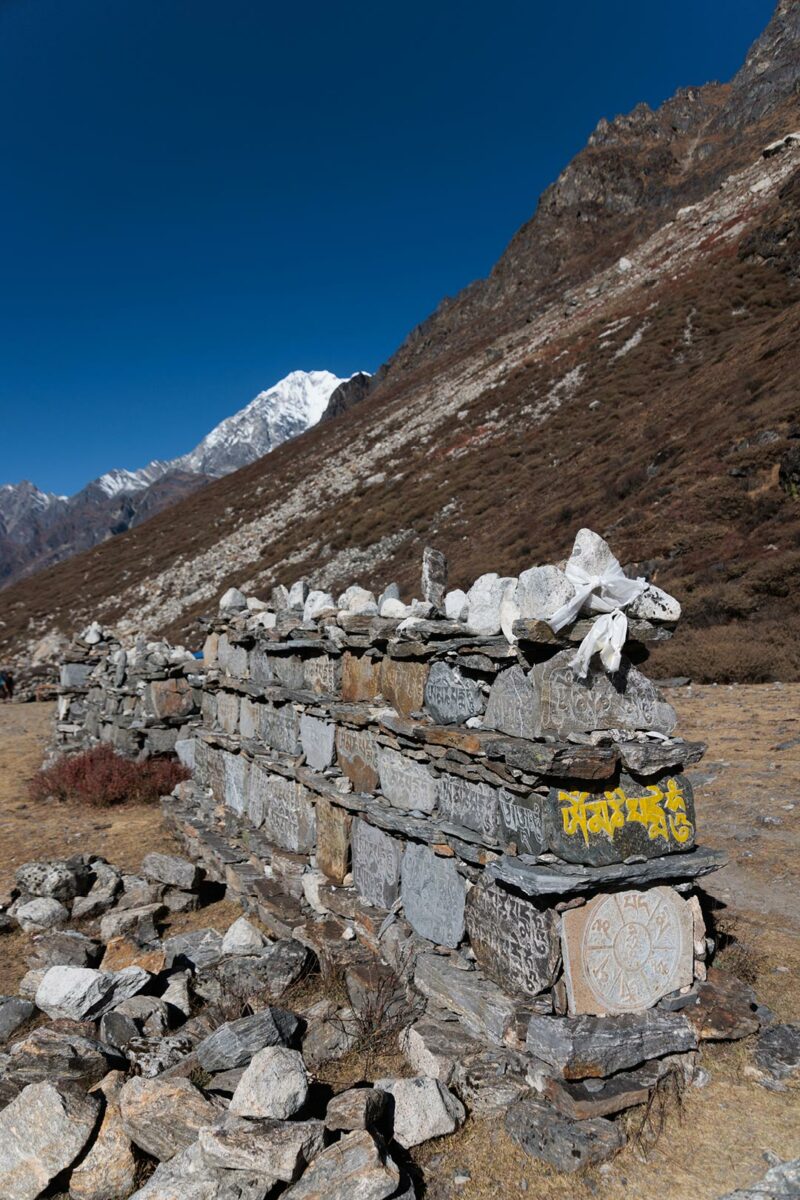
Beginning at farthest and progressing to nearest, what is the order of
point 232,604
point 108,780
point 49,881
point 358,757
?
point 108,780, point 232,604, point 49,881, point 358,757

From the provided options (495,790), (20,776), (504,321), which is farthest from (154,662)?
(504,321)

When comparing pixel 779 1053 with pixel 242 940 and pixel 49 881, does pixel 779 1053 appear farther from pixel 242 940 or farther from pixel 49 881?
pixel 49 881

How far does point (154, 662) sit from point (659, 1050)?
917cm

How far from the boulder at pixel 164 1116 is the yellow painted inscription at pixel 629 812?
6.74ft

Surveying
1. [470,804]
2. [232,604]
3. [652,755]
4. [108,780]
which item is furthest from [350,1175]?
[108,780]

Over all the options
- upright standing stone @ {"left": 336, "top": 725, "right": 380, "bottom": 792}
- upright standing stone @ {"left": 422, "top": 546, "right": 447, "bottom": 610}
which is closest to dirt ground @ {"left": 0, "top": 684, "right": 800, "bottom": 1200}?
upright standing stone @ {"left": 336, "top": 725, "right": 380, "bottom": 792}

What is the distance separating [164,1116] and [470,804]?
2080 millimetres

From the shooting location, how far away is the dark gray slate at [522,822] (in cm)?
371

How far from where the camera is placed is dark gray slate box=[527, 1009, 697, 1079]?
3395 mm

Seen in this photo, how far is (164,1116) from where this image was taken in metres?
3.26

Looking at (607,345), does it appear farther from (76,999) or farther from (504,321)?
(76,999)

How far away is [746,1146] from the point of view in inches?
124

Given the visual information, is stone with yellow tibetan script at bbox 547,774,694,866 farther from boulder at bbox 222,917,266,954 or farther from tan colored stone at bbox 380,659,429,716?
boulder at bbox 222,917,266,954

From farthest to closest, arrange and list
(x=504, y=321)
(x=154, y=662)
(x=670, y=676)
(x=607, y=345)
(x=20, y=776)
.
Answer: (x=504, y=321)
(x=607, y=345)
(x=670, y=676)
(x=20, y=776)
(x=154, y=662)
